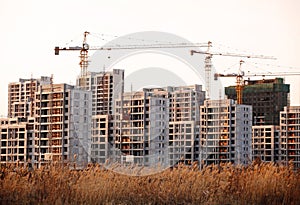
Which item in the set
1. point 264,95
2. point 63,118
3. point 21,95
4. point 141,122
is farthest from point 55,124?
point 264,95

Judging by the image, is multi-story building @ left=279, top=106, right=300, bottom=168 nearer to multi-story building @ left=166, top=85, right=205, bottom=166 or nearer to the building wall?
multi-story building @ left=166, top=85, right=205, bottom=166

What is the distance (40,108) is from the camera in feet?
349

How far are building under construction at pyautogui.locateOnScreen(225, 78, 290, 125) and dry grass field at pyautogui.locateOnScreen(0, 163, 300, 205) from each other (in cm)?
16205

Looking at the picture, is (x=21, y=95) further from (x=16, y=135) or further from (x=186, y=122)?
(x=186, y=122)

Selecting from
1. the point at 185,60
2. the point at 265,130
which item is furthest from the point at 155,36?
the point at 265,130

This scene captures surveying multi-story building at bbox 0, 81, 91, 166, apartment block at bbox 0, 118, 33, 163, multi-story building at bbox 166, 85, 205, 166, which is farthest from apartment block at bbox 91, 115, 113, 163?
apartment block at bbox 0, 118, 33, 163

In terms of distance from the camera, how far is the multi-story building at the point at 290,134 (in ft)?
406

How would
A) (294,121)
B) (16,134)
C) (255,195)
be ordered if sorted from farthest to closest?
(294,121) < (16,134) < (255,195)

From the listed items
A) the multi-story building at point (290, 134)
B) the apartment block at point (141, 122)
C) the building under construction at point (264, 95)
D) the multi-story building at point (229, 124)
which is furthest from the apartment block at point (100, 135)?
the building under construction at point (264, 95)

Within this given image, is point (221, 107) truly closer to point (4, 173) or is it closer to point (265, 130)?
point (265, 130)

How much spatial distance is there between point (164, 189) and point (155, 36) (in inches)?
291

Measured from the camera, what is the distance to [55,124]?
107875 mm

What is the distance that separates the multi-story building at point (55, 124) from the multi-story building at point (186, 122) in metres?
14.9

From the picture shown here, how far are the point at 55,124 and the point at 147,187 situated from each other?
98087mm
